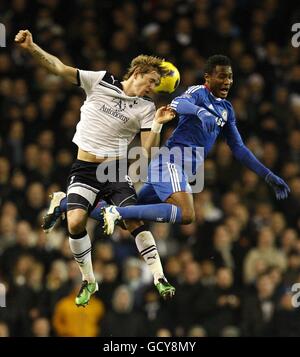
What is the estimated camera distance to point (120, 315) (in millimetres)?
13523

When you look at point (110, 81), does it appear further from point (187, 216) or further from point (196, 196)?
point (196, 196)

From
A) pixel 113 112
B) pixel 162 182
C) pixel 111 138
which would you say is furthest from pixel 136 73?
pixel 162 182

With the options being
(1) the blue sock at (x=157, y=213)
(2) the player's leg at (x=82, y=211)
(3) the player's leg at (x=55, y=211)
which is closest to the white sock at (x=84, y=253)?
(2) the player's leg at (x=82, y=211)

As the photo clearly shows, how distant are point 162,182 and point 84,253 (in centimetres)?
97

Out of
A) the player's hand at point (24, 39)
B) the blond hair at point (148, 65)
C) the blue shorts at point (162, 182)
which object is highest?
the player's hand at point (24, 39)

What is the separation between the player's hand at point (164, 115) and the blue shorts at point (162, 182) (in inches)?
20.1

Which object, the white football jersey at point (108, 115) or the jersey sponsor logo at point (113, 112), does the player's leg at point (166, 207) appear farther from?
the jersey sponsor logo at point (113, 112)

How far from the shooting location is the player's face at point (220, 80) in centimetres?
1027

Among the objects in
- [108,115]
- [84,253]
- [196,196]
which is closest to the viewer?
[108,115]

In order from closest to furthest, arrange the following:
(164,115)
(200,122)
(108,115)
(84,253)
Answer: (164,115) < (108,115) < (200,122) < (84,253)

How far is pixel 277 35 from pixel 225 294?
5167mm

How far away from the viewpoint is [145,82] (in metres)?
10.2

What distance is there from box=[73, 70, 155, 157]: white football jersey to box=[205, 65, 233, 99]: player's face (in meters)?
0.58

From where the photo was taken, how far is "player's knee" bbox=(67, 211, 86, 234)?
10.1 m
